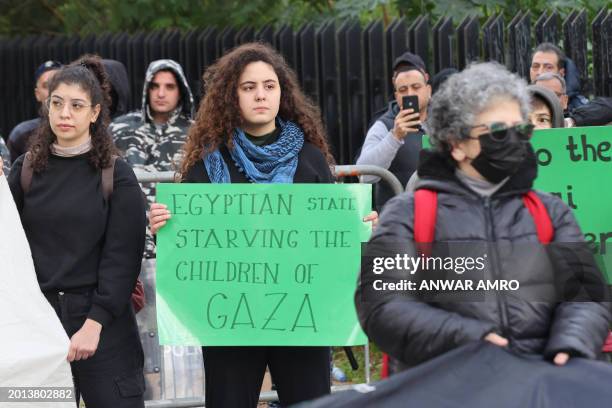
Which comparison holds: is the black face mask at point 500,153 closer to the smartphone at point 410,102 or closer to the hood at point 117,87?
the smartphone at point 410,102

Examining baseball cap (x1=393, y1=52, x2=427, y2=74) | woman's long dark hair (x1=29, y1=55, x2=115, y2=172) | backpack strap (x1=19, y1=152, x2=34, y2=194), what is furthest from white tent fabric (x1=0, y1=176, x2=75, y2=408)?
baseball cap (x1=393, y1=52, x2=427, y2=74)

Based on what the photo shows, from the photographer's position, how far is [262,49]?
19.4ft

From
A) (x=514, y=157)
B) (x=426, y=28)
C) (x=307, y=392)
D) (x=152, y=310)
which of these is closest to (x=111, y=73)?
(x=152, y=310)

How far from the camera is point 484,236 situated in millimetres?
4238

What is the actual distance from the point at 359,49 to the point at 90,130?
630cm

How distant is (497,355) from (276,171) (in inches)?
81.5

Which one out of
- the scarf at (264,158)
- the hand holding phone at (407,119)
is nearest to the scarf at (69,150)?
the scarf at (264,158)

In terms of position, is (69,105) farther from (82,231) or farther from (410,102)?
(410,102)

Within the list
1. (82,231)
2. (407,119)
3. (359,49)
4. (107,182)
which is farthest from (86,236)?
(359,49)

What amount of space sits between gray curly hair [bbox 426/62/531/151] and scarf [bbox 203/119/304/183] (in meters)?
1.41

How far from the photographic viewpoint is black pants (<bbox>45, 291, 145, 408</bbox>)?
581cm

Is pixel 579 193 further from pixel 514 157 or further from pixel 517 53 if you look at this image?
pixel 517 53

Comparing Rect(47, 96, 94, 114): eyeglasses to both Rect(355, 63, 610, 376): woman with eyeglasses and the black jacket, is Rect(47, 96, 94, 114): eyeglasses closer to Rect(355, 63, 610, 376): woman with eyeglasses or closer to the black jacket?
the black jacket

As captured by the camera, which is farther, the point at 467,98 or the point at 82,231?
the point at 82,231
